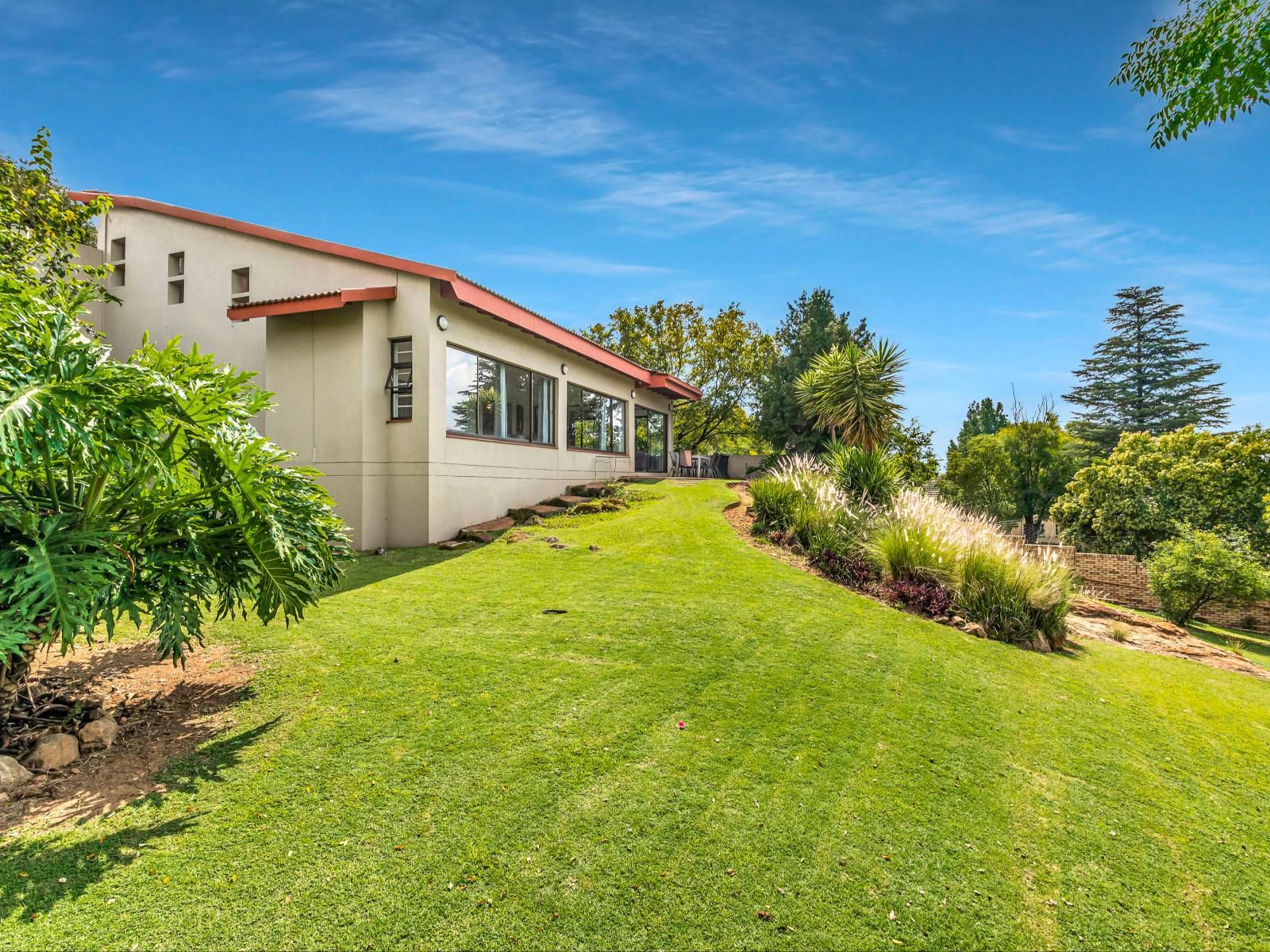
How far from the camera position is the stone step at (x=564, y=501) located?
526 inches

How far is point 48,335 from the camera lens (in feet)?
8.99

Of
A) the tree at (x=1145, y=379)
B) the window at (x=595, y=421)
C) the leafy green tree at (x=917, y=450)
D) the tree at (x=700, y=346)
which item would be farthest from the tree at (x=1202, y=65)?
the tree at (x=1145, y=379)

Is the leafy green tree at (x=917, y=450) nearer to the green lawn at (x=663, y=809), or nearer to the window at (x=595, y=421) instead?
the window at (x=595, y=421)

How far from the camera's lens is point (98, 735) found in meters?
3.31

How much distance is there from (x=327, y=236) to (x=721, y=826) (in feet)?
42.1

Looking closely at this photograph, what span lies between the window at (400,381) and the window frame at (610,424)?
203 inches

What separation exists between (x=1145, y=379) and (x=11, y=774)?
50.2 metres

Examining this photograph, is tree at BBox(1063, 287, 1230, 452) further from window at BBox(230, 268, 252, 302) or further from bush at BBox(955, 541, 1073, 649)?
window at BBox(230, 268, 252, 302)

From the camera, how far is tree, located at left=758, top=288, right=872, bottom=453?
85.1 ft

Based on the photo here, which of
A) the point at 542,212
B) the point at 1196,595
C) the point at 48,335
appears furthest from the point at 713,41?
the point at 1196,595

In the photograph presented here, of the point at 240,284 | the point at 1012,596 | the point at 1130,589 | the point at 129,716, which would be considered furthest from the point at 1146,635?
the point at 240,284

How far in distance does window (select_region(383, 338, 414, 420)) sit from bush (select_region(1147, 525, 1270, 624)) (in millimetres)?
16697

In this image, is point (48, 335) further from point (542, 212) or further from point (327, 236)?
point (542, 212)

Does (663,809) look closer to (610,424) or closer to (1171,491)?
(610,424)
